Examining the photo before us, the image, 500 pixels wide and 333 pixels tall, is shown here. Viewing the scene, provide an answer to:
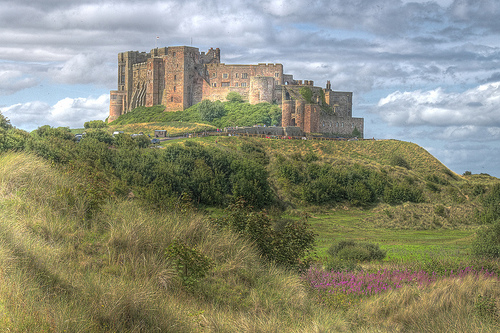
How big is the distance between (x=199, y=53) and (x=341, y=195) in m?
46.3

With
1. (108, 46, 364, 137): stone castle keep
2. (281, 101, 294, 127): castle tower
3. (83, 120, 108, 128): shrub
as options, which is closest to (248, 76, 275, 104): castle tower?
(108, 46, 364, 137): stone castle keep

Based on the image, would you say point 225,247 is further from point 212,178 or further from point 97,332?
point 212,178

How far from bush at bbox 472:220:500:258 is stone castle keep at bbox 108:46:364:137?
167 feet

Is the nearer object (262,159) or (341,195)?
(341,195)

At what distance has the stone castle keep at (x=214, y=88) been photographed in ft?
237

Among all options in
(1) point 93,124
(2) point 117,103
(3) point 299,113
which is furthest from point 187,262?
(2) point 117,103

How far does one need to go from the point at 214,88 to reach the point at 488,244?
61792 mm

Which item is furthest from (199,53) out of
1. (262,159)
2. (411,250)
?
(411,250)

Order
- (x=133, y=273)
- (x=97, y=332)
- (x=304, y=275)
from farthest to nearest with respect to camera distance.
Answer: (x=304, y=275) < (x=133, y=273) < (x=97, y=332)

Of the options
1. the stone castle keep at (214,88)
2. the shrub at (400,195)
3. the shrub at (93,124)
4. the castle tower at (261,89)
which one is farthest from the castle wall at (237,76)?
the shrub at (400,195)

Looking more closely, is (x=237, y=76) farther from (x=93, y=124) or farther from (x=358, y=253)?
(x=358, y=253)

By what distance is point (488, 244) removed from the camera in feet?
58.9

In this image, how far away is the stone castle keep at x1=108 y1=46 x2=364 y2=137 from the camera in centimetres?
7231

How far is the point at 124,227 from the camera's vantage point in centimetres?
952
